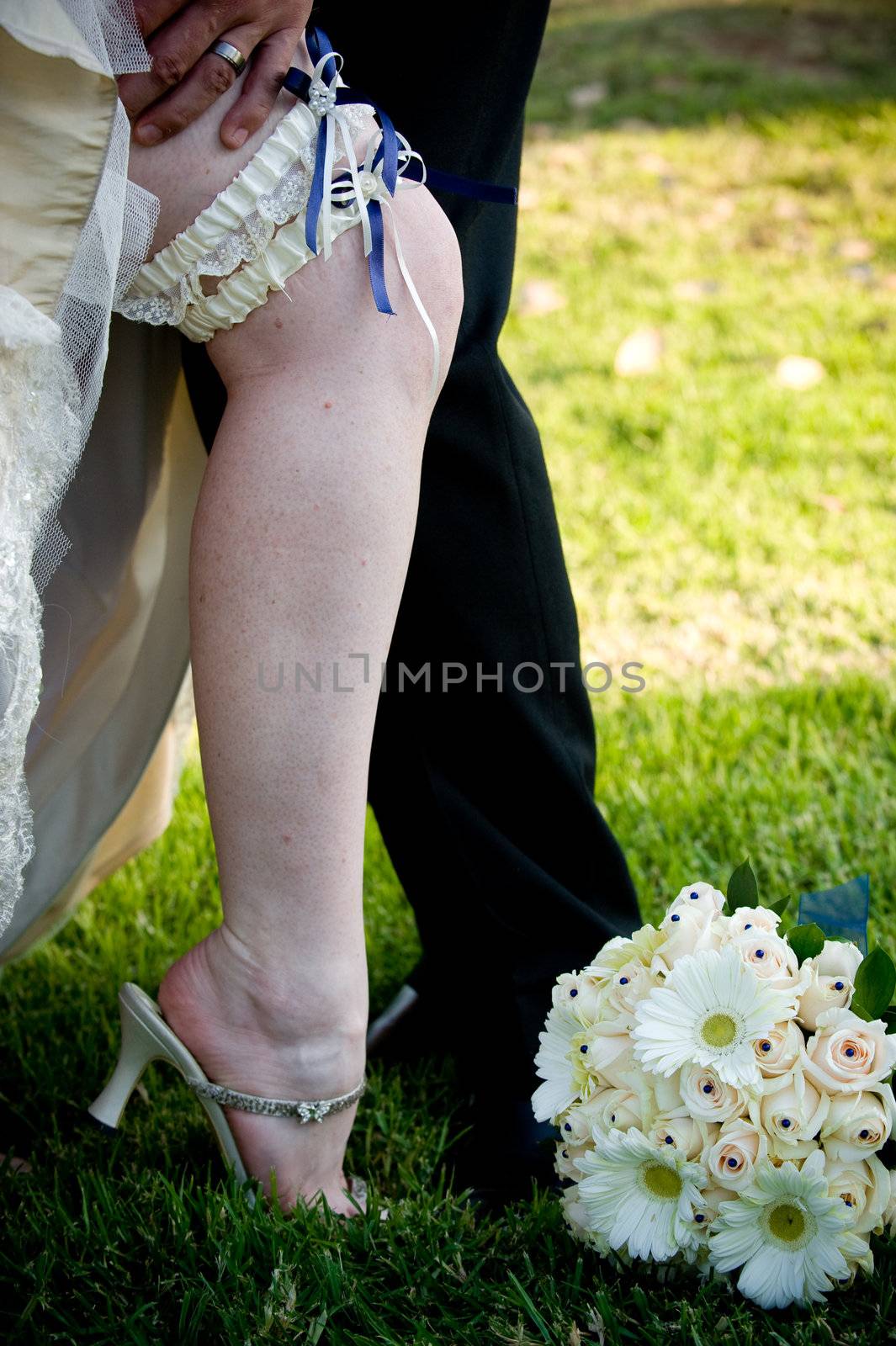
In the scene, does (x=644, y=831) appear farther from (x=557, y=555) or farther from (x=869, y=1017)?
(x=869, y=1017)

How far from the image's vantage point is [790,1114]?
93 centimetres

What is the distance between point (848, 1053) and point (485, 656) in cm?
51

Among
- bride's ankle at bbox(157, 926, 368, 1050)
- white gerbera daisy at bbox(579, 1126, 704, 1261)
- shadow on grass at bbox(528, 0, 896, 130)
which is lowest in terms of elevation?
shadow on grass at bbox(528, 0, 896, 130)

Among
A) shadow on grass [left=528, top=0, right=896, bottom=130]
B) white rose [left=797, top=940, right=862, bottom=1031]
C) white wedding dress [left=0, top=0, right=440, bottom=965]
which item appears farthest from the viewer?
shadow on grass [left=528, top=0, right=896, bottom=130]

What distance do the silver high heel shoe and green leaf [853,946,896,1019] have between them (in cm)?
43

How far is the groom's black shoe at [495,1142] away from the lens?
47.9 inches

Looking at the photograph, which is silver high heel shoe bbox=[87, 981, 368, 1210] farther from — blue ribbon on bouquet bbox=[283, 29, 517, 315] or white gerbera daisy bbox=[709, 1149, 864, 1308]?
blue ribbon on bouquet bbox=[283, 29, 517, 315]

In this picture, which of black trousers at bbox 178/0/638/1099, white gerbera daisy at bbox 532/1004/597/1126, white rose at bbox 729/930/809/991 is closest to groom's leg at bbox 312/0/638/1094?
black trousers at bbox 178/0/638/1099

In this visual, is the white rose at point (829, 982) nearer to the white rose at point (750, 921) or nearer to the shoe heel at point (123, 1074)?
the white rose at point (750, 921)

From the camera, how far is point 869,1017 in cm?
98

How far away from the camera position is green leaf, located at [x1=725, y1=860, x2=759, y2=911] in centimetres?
107

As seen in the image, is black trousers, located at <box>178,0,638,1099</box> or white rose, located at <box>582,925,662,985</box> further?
black trousers, located at <box>178,0,638,1099</box>

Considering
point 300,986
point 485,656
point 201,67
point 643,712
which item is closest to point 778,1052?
point 300,986

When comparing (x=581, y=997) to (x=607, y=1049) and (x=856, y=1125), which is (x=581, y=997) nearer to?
(x=607, y=1049)
